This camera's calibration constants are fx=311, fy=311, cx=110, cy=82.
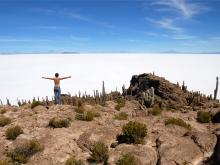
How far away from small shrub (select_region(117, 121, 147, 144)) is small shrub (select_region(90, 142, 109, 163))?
4.21 ft

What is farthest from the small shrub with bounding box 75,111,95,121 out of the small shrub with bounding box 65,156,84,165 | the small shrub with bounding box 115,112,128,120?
the small shrub with bounding box 65,156,84,165

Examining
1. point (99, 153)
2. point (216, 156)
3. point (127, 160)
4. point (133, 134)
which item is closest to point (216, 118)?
point (133, 134)

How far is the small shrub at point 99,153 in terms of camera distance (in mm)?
13070

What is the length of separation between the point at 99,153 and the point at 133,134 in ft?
6.47

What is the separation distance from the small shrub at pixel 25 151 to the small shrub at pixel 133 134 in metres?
3.79

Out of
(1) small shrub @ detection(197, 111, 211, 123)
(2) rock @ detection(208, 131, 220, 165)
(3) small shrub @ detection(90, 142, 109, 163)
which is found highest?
(2) rock @ detection(208, 131, 220, 165)

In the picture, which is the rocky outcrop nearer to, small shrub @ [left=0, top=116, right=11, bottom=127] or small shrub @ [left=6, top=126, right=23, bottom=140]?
small shrub @ [left=0, top=116, right=11, bottom=127]

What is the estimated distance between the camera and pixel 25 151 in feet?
45.2

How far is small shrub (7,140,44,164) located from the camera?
44.6ft

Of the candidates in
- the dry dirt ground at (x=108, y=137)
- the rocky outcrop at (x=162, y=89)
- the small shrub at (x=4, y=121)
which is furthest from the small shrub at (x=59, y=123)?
the rocky outcrop at (x=162, y=89)

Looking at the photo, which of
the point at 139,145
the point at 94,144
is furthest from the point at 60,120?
the point at 139,145

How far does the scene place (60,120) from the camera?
16875 millimetres

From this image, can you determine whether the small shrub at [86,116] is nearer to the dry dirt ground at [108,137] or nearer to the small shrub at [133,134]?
the dry dirt ground at [108,137]

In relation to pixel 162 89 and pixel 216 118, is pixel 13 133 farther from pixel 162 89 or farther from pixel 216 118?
pixel 162 89
